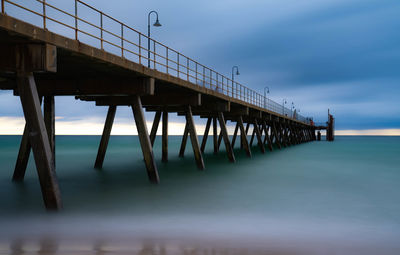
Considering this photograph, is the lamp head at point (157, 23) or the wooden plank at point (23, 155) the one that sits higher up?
the lamp head at point (157, 23)

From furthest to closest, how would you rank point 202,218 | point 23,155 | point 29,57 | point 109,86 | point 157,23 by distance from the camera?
point 157,23 → point 23,155 → point 109,86 → point 202,218 → point 29,57

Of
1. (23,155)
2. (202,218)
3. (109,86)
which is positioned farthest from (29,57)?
(23,155)

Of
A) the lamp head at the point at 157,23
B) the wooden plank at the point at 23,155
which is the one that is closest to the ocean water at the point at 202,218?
the wooden plank at the point at 23,155

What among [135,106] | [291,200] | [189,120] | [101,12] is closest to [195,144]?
[189,120]

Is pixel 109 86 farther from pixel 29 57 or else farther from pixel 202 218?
pixel 202 218

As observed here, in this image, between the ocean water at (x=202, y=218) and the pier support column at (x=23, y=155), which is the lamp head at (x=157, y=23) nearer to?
the pier support column at (x=23, y=155)

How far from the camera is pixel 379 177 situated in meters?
17.2

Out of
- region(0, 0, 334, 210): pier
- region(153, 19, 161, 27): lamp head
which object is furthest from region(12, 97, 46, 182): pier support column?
region(153, 19, 161, 27): lamp head

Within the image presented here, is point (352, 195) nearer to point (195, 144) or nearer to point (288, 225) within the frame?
point (288, 225)

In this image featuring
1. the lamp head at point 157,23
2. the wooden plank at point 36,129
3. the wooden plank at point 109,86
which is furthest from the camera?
the lamp head at point 157,23

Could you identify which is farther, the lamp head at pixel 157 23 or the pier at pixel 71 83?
the lamp head at pixel 157 23

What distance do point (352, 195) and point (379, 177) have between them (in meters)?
6.37

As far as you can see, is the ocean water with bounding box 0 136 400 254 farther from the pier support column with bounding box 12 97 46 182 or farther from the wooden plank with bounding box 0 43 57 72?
the wooden plank with bounding box 0 43 57 72

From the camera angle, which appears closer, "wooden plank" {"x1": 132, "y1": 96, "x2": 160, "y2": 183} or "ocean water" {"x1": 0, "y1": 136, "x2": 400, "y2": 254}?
"ocean water" {"x1": 0, "y1": 136, "x2": 400, "y2": 254}
